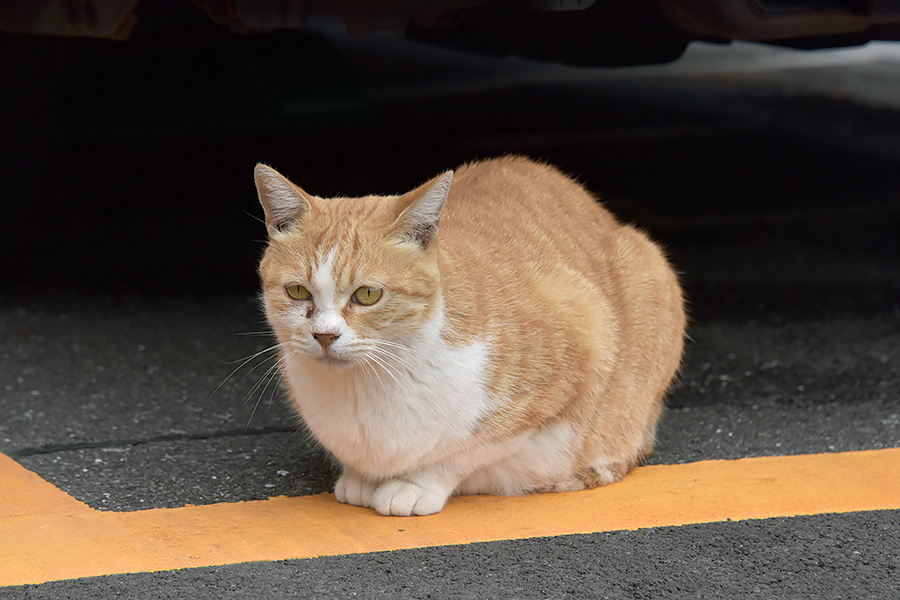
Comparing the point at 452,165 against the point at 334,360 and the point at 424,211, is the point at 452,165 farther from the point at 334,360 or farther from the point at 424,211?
the point at 334,360

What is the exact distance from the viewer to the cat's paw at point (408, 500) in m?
2.70

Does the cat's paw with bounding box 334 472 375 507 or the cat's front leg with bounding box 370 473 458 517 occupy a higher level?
the cat's front leg with bounding box 370 473 458 517

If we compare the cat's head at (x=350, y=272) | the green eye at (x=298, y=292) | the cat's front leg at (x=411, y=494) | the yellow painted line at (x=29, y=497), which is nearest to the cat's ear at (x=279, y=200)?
the cat's head at (x=350, y=272)

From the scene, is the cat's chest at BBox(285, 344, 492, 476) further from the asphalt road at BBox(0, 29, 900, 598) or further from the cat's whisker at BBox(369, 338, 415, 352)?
the asphalt road at BBox(0, 29, 900, 598)

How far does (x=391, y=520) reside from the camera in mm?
2691

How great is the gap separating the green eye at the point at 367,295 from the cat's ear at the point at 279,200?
0.28m

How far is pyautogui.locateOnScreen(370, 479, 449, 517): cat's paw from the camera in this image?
2699mm

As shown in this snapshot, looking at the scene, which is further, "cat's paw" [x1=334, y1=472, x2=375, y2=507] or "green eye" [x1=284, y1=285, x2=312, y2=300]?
"cat's paw" [x1=334, y1=472, x2=375, y2=507]

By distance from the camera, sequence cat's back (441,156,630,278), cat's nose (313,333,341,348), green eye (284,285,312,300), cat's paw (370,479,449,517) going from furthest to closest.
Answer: cat's back (441,156,630,278) → cat's paw (370,479,449,517) → green eye (284,285,312,300) → cat's nose (313,333,341,348)

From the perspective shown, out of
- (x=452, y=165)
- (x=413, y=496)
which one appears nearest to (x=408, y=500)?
(x=413, y=496)

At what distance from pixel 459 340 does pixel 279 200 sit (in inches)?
22.4

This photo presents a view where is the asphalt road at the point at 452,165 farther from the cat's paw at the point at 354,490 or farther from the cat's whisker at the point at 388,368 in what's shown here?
→ the cat's whisker at the point at 388,368

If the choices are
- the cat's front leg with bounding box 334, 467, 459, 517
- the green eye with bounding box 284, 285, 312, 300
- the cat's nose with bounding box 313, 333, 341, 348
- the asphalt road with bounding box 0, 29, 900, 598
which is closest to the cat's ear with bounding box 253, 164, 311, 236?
the green eye with bounding box 284, 285, 312, 300

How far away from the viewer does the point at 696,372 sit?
3.98 metres
